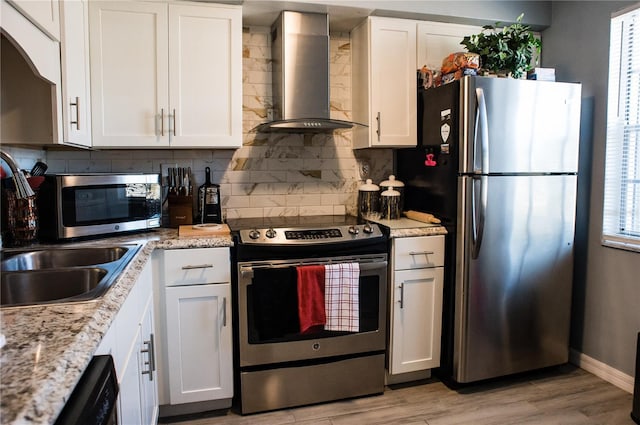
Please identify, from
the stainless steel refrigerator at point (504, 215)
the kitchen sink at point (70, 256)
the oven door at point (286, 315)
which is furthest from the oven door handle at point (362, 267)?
the kitchen sink at point (70, 256)

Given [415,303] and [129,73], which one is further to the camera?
[415,303]

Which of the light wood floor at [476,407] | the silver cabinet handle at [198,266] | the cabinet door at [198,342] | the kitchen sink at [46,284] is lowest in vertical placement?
the light wood floor at [476,407]

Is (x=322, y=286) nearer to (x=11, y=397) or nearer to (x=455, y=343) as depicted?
(x=455, y=343)

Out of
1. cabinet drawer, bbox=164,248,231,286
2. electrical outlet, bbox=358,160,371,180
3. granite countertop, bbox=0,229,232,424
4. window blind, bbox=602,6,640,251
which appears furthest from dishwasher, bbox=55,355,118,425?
window blind, bbox=602,6,640,251

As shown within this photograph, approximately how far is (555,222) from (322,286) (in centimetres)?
141

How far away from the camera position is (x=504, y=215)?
2.39 metres

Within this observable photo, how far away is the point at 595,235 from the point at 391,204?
4.01 feet

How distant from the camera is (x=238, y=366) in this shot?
7.50ft

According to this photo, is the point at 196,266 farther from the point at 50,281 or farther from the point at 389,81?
the point at 389,81

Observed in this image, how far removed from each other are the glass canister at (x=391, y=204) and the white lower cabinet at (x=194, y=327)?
42.5 inches

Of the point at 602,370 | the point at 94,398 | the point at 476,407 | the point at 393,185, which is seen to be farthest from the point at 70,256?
the point at 602,370

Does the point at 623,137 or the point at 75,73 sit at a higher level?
the point at 75,73

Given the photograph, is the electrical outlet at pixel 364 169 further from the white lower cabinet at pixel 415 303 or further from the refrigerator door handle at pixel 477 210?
the refrigerator door handle at pixel 477 210

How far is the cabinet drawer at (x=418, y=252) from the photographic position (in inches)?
95.5
